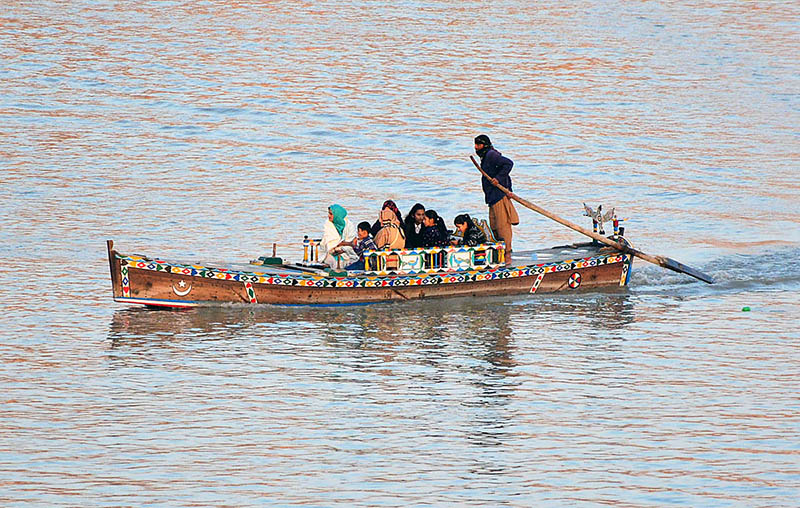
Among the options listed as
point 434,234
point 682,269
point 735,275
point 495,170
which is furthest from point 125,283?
point 735,275

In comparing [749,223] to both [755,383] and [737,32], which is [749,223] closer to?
[755,383]

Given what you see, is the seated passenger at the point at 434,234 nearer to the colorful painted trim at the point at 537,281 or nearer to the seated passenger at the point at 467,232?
the seated passenger at the point at 467,232

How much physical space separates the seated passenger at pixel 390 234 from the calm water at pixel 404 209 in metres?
0.76

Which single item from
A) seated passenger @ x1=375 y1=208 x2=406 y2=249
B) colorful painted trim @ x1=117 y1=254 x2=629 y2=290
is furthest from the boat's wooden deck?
seated passenger @ x1=375 y1=208 x2=406 y2=249

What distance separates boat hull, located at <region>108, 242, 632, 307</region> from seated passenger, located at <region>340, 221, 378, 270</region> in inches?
10.0

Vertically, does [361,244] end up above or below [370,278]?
above

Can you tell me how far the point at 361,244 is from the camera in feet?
51.8

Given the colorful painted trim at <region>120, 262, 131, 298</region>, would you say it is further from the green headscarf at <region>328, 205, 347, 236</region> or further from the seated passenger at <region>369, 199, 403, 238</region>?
the seated passenger at <region>369, 199, 403, 238</region>

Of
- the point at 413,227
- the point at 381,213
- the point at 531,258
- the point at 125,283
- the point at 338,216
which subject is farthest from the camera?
the point at 531,258

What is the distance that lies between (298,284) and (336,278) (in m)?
0.44

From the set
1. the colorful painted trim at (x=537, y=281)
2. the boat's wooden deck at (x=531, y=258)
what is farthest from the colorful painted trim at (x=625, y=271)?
the colorful painted trim at (x=537, y=281)

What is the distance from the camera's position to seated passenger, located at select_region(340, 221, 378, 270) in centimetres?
1570

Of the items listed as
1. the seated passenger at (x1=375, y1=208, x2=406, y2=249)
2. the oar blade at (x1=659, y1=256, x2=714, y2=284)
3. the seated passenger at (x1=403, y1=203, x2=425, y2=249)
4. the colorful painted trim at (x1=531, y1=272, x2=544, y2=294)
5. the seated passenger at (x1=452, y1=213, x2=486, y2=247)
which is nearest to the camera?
the seated passenger at (x1=375, y1=208, x2=406, y2=249)

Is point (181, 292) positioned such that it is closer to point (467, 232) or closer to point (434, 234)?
point (434, 234)
